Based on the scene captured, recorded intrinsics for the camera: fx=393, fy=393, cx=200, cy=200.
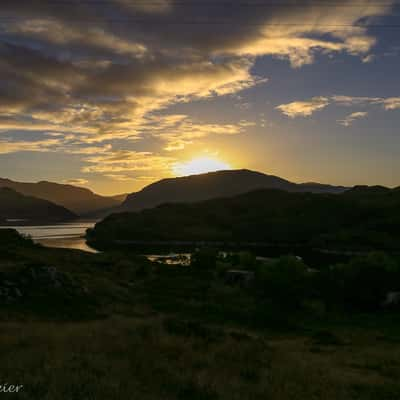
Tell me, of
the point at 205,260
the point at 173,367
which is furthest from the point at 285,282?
the point at 205,260

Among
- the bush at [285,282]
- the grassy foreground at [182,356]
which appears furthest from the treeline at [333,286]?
the grassy foreground at [182,356]

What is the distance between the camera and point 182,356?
15266 mm

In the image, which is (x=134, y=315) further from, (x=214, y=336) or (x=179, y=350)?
(x=179, y=350)

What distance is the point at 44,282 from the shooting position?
3247 cm

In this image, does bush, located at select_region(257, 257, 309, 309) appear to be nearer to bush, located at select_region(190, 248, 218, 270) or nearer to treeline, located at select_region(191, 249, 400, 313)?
treeline, located at select_region(191, 249, 400, 313)

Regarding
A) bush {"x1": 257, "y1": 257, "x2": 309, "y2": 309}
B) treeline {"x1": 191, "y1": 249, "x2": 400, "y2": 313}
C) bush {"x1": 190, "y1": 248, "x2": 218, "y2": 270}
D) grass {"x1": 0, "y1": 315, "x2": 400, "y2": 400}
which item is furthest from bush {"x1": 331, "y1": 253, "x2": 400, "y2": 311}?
bush {"x1": 190, "y1": 248, "x2": 218, "y2": 270}

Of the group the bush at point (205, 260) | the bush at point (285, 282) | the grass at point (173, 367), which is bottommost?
the bush at point (205, 260)

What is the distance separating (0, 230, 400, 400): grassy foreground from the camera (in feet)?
36.4

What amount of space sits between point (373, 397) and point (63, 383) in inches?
383

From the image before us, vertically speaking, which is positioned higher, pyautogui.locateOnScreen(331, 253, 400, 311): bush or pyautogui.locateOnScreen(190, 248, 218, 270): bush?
pyautogui.locateOnScreen(331, 253, 400, 311): bush

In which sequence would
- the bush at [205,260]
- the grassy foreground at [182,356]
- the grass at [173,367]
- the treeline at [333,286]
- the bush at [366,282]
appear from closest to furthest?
the grass at [173,367] → the grassy foreground at [182,356] → the treeline at [333,286] → the bush at [366,282] → the bush at [205,260]

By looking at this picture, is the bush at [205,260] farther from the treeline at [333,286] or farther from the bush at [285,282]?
the bush at [285,282]

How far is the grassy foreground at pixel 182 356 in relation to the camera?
36.4ft

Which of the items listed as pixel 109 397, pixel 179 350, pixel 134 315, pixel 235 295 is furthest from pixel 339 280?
pixel 109 397
